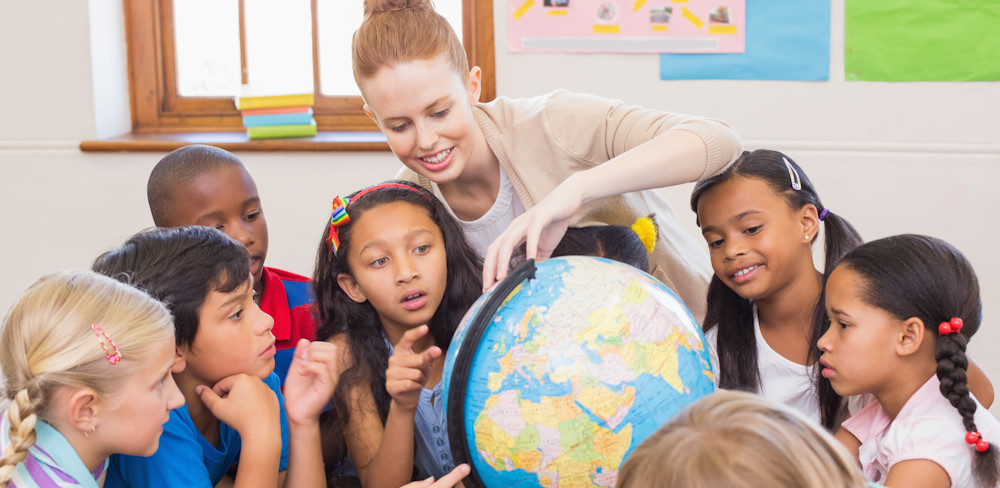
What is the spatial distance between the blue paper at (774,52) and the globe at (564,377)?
237cm

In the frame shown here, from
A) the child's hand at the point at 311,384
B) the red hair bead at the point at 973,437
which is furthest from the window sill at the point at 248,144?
the red hair bead at the point at 973,437

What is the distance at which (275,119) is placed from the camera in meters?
3.80

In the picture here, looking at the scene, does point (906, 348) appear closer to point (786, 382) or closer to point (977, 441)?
point (977, 441)

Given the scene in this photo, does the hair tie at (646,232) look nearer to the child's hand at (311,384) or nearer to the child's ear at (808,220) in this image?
the child's ear at (808,220)

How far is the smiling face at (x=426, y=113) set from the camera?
1.91 metres

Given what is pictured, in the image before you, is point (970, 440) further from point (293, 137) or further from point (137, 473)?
point (293, 137)

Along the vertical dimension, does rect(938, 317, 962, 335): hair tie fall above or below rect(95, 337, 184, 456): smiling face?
above

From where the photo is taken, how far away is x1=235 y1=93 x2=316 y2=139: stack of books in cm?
378

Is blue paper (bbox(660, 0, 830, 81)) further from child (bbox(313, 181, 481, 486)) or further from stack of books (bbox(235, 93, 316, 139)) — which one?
child (bbox(313, 181, 481, 486))

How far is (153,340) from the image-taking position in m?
1.55

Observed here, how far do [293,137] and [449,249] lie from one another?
1.99 m

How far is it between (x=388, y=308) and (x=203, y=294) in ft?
1.30

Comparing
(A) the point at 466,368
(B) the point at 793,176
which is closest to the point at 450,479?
(A) the point at 466,368

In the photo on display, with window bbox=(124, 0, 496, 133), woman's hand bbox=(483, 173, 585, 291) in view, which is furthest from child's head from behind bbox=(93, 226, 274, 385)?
window bbox=(124, 0, 496, 133)
